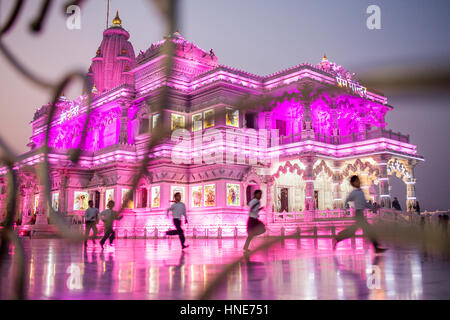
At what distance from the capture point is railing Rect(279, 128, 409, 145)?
31.7 metres

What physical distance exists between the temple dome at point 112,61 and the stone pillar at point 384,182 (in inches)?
1513

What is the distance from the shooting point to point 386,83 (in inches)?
35.9

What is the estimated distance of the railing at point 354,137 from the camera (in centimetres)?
3169

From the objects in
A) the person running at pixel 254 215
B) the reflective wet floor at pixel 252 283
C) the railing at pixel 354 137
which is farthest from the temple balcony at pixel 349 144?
the reflective wet floor at pixel 252 283

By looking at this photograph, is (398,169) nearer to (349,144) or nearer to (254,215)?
(349,144)

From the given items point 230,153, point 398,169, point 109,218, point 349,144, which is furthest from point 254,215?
point 398,169

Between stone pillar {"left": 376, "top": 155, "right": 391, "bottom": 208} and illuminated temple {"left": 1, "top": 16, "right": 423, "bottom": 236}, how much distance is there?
71 mm

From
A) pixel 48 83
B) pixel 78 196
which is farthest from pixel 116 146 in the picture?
pixel 48 83

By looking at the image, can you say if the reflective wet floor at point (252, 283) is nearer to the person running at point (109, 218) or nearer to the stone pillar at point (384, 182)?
the person running at point (109, 218)

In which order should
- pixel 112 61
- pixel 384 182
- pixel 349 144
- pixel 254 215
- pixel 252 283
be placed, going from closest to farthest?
pixel 252 283 < pixel 254 215 < pixel 384 182 < pixel 349 144 < pixel 112 61

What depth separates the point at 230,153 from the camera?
33312 mm

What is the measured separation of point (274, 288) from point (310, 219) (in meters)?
25.9

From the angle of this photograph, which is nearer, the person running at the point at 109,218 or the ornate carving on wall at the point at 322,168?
the person running at the point at 109,218

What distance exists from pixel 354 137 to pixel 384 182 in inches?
186
